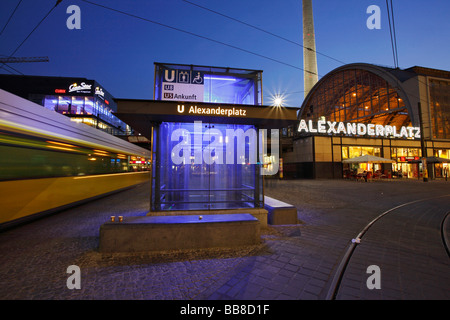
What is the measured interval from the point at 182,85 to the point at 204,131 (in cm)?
195

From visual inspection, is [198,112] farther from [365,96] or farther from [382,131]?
[365,96]

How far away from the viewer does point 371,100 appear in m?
35.4

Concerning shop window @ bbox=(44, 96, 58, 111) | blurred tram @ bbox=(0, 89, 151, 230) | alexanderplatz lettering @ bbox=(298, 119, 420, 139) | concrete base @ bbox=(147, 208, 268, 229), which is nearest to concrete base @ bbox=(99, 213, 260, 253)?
concrete base @ bbox=(147, 208, 268, 229)

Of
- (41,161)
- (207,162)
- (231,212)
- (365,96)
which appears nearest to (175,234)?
(231,212)

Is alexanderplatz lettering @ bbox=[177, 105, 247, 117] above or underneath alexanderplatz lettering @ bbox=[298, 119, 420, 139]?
underneath

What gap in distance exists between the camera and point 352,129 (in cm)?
2672

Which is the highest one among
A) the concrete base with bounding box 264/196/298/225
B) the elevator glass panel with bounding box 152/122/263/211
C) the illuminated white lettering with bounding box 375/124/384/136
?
the illuminated white lettering with bounding box 375/124/384/136

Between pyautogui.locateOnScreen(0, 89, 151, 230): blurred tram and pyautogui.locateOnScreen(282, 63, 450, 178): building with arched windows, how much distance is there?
24246 millimetres

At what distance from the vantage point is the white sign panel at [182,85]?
6.09 metres

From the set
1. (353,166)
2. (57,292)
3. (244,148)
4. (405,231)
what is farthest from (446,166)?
(57,292)

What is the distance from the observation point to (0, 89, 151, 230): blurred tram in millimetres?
5012

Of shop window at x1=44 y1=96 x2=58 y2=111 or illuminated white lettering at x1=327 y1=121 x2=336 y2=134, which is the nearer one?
illuminated white lettering at x1=327 y1=121 x2=336 y2=134

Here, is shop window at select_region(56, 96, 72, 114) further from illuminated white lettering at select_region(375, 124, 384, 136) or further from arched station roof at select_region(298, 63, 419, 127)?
illuminated white lettering at select_region(375, 124, 384, 136)
